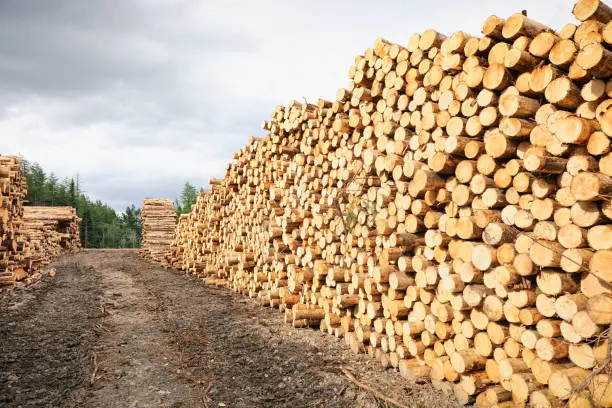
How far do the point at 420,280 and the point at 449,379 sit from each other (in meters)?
1.01

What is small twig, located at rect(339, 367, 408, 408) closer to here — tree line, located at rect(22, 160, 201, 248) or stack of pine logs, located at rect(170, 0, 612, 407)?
stack of pine logs, located at rect(170, 0, 612, 407)

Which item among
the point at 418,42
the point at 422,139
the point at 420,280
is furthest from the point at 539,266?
the point at 418,42

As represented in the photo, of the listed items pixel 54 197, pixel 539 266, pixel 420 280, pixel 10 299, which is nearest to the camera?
pixel 539 266

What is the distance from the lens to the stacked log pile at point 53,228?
1721 cm

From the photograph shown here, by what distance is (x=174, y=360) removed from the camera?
497 cm

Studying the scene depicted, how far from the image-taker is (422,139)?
4.55 m

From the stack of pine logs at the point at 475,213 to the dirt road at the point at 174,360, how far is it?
48 cm

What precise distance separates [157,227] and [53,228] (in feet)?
21.8

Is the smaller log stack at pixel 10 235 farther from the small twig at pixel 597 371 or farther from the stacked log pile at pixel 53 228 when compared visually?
the small twig at pixel 597 371

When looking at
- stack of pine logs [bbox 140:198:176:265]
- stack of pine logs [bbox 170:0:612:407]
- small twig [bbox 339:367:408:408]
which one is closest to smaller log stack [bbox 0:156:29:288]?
stack of pine logs [bbox 140:198:176:265]

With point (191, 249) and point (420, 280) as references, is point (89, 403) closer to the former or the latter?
point (420, 280)

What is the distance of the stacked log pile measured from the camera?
17206mm

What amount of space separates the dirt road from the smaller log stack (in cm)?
151

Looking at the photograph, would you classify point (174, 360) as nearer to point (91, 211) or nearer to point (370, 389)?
point (370, 389)
